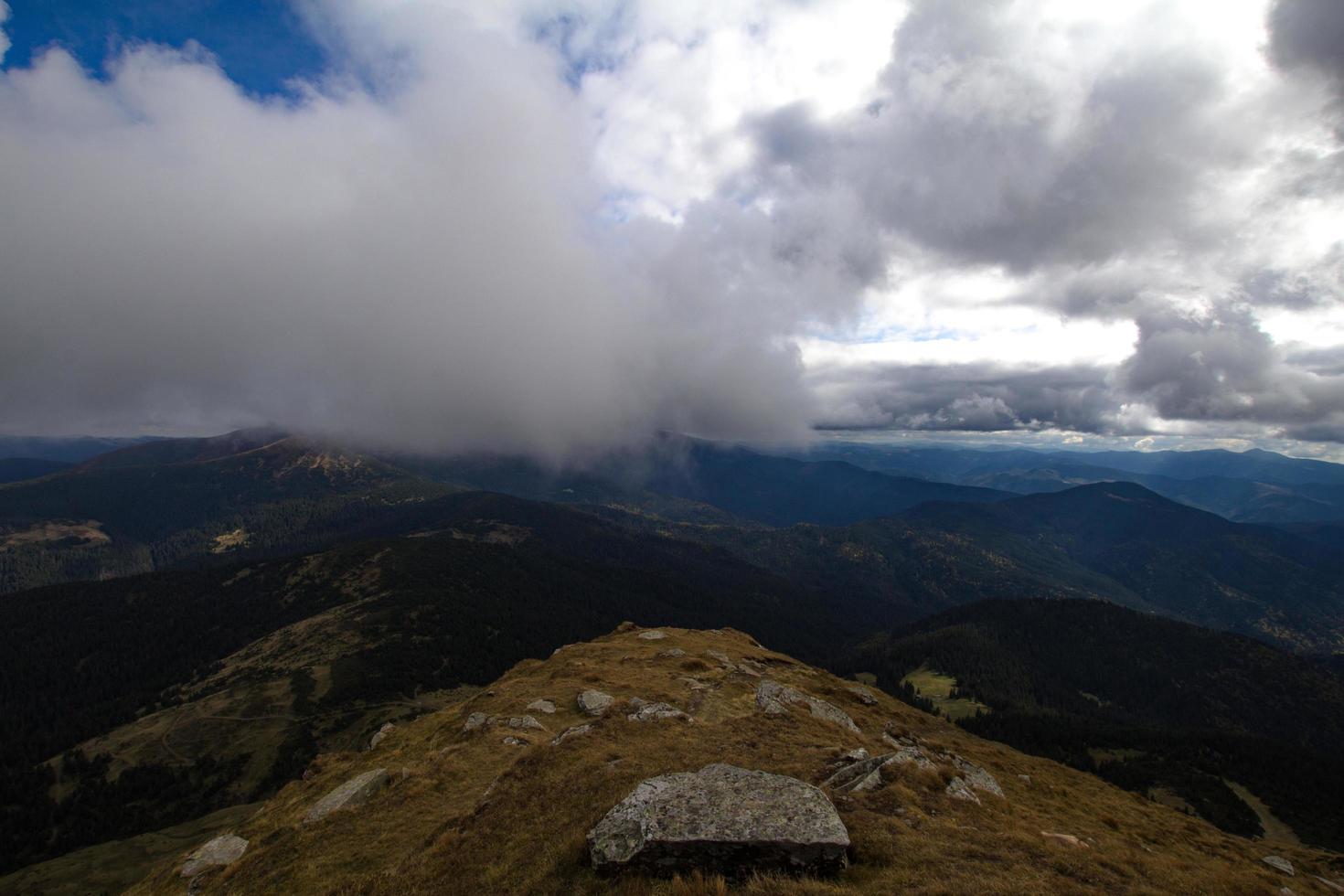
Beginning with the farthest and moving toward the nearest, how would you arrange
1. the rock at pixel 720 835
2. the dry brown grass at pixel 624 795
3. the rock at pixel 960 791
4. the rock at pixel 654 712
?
the rock at pixel 654 712 < the rock at pixel 960 791 < the dry brown grass at pixel 624 795 < the rock at pixel 720 835

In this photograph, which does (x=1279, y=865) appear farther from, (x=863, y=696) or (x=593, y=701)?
(x=593, y=701)

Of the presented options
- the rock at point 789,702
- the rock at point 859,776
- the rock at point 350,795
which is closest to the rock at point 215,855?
the rock at point 350,795

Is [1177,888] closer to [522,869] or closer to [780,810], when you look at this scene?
[780,810]

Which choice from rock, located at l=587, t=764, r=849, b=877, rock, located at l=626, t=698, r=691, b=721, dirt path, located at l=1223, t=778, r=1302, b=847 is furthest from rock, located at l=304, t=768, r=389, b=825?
dirt path, located at l=1223, t=778, r=1302, b=847

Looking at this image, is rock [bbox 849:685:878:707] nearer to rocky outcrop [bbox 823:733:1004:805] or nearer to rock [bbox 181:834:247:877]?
rocky outcrop [bbox 823:733:1004:805]

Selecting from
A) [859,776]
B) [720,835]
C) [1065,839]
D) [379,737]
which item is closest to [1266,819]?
[1065,839]

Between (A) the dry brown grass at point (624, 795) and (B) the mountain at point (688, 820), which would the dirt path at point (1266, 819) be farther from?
(A) the dry brown grass at point (624, 795)
